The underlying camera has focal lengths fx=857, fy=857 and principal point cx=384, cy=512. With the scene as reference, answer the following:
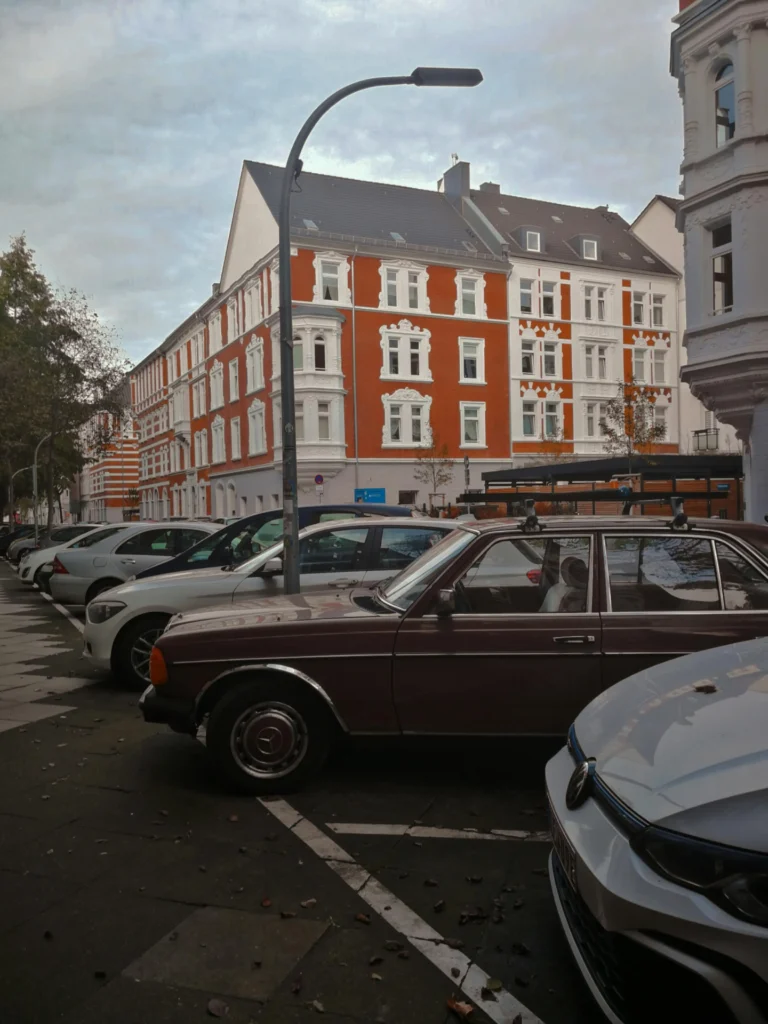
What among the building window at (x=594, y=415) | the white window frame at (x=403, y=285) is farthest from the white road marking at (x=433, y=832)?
the building window at (x=594, y=415)

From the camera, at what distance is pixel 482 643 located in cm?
487

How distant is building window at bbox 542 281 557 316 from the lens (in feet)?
165

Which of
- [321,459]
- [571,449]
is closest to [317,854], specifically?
[321,459]

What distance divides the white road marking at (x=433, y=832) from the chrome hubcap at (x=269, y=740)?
561 millimetres

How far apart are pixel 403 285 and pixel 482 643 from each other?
43.0 meters

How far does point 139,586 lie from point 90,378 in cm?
3017

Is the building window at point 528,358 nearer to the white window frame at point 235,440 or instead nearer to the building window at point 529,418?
the building window at point 529,418

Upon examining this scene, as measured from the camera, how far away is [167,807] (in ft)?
16.5

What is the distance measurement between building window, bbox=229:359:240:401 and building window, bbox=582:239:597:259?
22.4m

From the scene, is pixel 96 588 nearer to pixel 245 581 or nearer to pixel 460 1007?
pixel 245 581

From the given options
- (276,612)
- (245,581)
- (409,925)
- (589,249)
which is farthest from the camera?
(589,249)

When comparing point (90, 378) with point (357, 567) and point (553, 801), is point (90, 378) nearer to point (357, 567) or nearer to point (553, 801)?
point (357, 567)

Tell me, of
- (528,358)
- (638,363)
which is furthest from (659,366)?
(528,358)

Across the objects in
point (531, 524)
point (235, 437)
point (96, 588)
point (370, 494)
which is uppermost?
point (235, 437)
